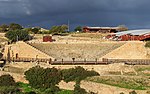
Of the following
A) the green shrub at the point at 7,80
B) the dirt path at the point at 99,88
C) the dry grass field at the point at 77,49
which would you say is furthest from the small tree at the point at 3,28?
the dirt path at the point at 99,88

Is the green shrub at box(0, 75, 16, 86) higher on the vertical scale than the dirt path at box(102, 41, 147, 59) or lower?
lower

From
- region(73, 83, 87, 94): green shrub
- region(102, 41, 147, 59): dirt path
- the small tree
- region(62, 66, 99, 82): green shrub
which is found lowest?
region(73, 83, 87, 94): green shrub

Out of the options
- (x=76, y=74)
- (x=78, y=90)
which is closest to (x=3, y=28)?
(x=76, y=74)

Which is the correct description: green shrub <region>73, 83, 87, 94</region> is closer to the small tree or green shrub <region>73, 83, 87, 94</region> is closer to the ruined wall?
the ruined wall

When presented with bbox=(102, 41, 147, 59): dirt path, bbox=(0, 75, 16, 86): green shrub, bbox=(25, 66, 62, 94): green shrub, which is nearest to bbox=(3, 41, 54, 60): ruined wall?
bbox=(102, 41, 147, 59): dirt path

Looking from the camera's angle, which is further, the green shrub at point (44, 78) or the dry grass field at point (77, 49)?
the dry grass field at point (77, 49)

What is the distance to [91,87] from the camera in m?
38.2

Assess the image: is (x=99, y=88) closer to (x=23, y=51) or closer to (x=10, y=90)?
(x=10, y=90)

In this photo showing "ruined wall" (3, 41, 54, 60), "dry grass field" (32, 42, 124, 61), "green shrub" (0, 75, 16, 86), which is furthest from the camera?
"dry grass field" (32, 42, 124, 61)

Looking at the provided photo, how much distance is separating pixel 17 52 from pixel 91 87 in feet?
71.3

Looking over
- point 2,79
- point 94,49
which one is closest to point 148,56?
point 94,49

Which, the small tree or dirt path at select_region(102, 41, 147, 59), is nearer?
dirt path at select_region(102, 41, 147, 59)

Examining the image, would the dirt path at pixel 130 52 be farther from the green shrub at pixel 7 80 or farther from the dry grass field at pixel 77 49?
the green shrub at pixel 7 80

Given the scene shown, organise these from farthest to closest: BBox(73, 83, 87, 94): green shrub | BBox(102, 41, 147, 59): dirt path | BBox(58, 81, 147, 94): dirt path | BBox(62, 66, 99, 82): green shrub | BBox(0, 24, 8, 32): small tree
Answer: BBox(0, 24, 8, 32): small tree
BBox(102, 41, 147, 59): dirt path
BBox(62, 66, 99, 82): green shrub
BBox(73, 83, 87, 94): green shrub
BBox(58, 81, 147, 94): dirt path
